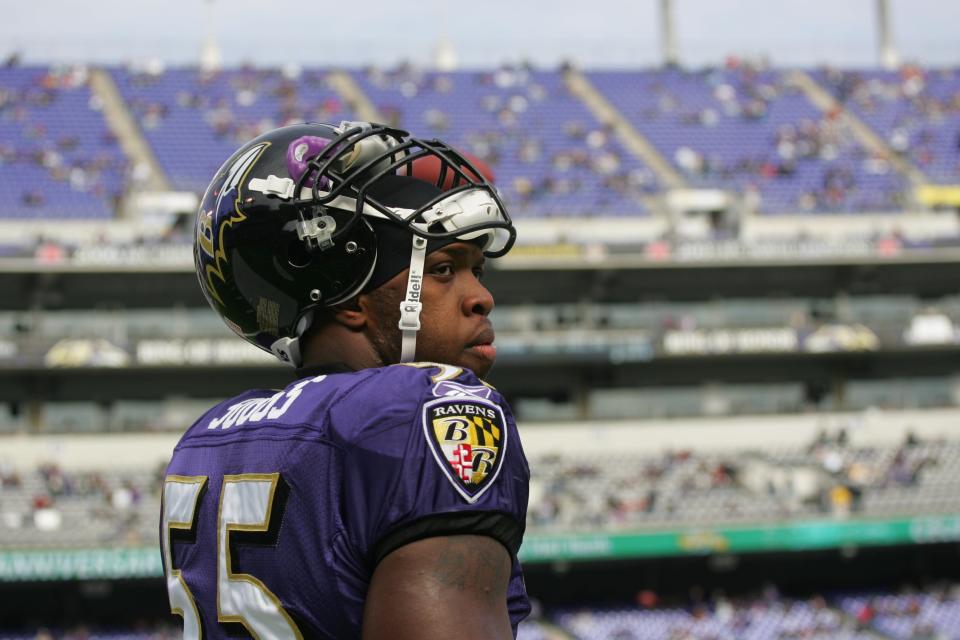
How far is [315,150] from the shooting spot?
7.51ft

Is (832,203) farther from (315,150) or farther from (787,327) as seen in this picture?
(315,150)

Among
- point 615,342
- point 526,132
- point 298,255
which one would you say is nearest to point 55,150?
point 526,132

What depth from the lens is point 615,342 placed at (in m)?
28.7

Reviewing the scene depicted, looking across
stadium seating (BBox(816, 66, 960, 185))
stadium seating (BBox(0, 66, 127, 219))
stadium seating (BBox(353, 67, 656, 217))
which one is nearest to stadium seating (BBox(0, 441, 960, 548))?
stadium seating (BBox(0, 66, 127, 219))

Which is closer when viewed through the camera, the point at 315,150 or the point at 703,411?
the point at 315,150

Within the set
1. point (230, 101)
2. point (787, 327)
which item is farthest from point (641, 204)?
point (230, 101)

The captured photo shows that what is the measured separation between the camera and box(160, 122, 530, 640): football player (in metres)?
1.81

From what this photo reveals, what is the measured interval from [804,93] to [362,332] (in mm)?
38574

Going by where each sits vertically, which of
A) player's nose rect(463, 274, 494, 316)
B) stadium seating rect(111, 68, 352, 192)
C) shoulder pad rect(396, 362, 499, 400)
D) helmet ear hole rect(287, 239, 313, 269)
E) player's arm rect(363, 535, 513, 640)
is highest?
helmet ear hole rect(287, 239, 313, 269)

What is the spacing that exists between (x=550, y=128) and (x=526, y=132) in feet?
3.02

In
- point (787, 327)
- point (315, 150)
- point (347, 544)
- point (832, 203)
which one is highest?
point (315, 150)

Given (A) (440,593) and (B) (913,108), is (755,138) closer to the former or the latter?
(B) (913,108)

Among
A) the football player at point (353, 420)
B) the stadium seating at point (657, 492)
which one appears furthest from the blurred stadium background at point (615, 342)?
the football player at point (353, 420)

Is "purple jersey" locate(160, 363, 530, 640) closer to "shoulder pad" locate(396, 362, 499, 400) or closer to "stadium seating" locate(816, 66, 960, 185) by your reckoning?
"shoulder pad" locate(396, 362, 499, 400)
